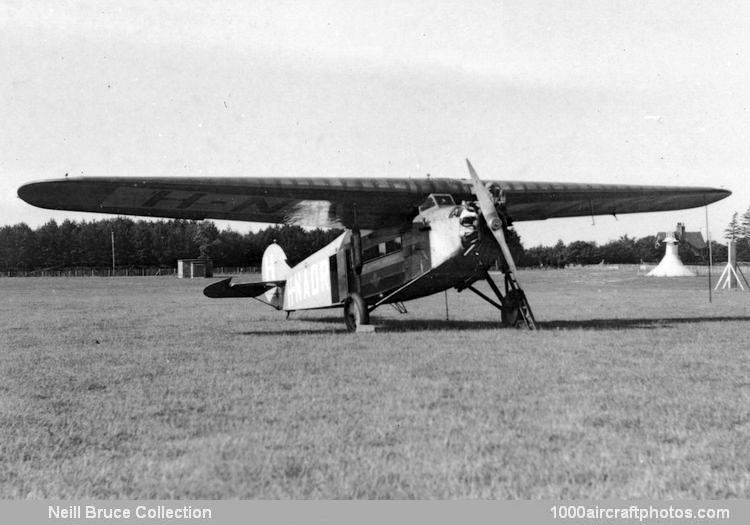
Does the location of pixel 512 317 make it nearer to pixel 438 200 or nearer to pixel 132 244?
pixel 438 200

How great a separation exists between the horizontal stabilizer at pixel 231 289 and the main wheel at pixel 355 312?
3122mm

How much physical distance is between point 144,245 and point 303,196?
11141 cm

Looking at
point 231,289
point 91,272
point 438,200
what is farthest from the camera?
point 91,272

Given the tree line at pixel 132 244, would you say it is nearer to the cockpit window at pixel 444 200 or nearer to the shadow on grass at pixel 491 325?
the shadow on grass at pixel 491 325

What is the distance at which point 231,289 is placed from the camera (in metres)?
15.6

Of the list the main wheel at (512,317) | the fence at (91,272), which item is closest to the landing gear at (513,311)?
the main wheel at (512,317)

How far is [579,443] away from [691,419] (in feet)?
3.81

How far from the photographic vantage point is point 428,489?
11.6ft

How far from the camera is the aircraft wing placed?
11.3 metres

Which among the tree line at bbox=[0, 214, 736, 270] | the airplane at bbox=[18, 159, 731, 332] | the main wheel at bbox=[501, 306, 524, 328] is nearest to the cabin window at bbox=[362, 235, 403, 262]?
the airplane at bbox=[18, 159, 731, 332]

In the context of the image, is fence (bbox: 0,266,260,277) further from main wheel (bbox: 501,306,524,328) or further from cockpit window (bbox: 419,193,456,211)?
cockpit window (bbox: 419,193,456,211)

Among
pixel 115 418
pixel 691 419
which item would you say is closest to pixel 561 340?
pixel 691 419

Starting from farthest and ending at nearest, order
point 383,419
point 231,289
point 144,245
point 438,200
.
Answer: point 144,245 < point 231,289 < point 438,200 < point 383,419

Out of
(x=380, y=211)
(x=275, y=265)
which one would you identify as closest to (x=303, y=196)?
(x=380, y=211)
